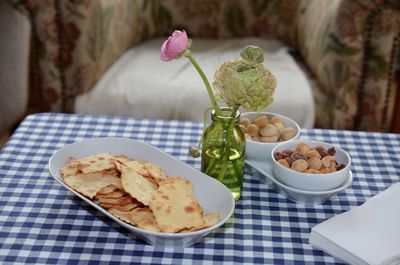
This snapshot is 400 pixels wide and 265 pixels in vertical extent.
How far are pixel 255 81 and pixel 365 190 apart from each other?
349mm

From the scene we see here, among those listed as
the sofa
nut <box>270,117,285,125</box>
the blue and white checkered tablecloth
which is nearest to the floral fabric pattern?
the sofa

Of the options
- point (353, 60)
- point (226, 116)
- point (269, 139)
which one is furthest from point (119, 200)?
point (353, 60)

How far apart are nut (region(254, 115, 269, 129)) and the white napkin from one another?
0.83 ft

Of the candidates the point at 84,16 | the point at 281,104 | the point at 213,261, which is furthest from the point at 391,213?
the point at 84,16

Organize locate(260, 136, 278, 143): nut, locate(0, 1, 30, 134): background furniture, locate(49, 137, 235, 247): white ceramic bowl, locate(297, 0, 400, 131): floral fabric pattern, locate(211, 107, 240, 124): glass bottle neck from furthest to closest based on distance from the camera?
locate(297, 0, 400, 131): floral fabric pattern → locate(0, 1, 30, 134): background furniture → locate(260, 136, 278, 143): nut → locate(211, 107, 240, 124): glass bottle neck → locate(49, 137, 235, 247): white ceramic bowl

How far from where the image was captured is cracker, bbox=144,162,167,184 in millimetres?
1076

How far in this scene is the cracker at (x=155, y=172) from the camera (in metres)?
1.08

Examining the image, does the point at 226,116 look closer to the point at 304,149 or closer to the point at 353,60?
the point at 304,149

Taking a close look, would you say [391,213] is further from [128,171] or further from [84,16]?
[84,16]

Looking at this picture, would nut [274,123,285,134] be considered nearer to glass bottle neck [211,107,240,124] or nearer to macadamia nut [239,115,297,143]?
macadamia nut [239,115,297,143]

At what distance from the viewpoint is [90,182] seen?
1.07 meters

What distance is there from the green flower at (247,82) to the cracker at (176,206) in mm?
170

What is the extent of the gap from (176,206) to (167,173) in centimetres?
16

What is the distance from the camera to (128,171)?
3.48 feet
